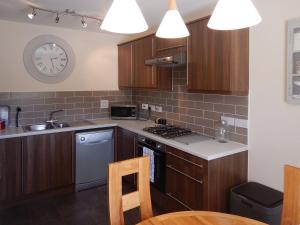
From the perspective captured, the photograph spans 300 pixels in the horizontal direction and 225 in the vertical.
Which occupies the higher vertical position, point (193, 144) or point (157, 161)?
point (193, 144)

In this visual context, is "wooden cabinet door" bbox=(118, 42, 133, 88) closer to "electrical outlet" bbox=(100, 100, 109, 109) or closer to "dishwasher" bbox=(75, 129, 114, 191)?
"electrical outlet" bbox=(100, 100, 109, 109)

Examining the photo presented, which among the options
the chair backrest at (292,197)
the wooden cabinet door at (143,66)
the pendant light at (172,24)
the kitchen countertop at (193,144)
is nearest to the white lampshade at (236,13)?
the pendant light at (172,24)

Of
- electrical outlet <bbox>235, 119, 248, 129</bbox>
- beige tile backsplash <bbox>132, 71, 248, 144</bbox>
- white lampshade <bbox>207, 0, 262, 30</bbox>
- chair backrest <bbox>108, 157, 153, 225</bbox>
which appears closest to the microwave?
beige tile backsplash <bbox>132, 71, 248, 144</bbox>

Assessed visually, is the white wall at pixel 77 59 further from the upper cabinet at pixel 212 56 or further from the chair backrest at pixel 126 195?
the chair backrest at pixel 126 195

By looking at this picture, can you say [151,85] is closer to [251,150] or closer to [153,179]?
[153,179]

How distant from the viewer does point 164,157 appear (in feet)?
A: 8.48

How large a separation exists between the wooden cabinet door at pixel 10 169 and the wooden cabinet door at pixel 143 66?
1698mm

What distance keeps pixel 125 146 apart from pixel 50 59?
1617mm

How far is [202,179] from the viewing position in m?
2.13

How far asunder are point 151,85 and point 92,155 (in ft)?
4.01

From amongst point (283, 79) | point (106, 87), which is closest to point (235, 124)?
point (283, 79)

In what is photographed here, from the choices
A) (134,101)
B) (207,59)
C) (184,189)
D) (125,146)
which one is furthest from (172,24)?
(134,101)

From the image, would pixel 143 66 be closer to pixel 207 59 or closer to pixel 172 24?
pixel 207 59

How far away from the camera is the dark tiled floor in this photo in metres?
2.51
